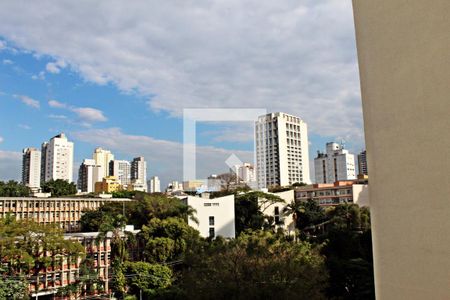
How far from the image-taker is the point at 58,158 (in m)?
44.5

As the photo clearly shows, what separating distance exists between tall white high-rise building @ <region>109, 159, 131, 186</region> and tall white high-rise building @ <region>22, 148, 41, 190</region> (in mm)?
10243

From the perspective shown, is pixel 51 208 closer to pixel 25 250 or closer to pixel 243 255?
pixel 25 250

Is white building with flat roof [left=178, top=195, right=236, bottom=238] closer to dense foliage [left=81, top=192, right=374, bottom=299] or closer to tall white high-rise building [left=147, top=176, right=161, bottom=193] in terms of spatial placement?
dense foliage [left=81, top=192, right=374, bottom=299]

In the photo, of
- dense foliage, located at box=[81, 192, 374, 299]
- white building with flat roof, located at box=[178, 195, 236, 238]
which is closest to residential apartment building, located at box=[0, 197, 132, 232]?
dense foliage, located at box=[81, 192, 374, 299]

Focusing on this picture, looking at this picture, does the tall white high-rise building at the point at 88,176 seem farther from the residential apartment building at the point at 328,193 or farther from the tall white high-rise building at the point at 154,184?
the residential apartment building at the point at 328,193

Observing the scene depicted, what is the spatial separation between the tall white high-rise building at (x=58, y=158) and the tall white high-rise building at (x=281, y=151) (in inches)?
1082

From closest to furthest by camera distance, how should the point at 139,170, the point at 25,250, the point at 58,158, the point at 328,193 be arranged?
the point at 25,250, the point at 328,193, the point at 58,158, the point at 139,170

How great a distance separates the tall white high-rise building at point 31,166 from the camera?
4506cm

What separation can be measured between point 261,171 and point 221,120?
12.1 meters

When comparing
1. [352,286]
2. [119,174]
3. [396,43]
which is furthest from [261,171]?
[119,174]

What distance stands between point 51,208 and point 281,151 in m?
14.0

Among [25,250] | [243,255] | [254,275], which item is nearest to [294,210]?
[25,250]

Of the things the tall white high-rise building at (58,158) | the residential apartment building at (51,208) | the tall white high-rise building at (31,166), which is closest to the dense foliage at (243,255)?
the residential apartment building at (51,208)

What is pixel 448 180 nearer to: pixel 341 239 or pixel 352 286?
pixel 352 286
